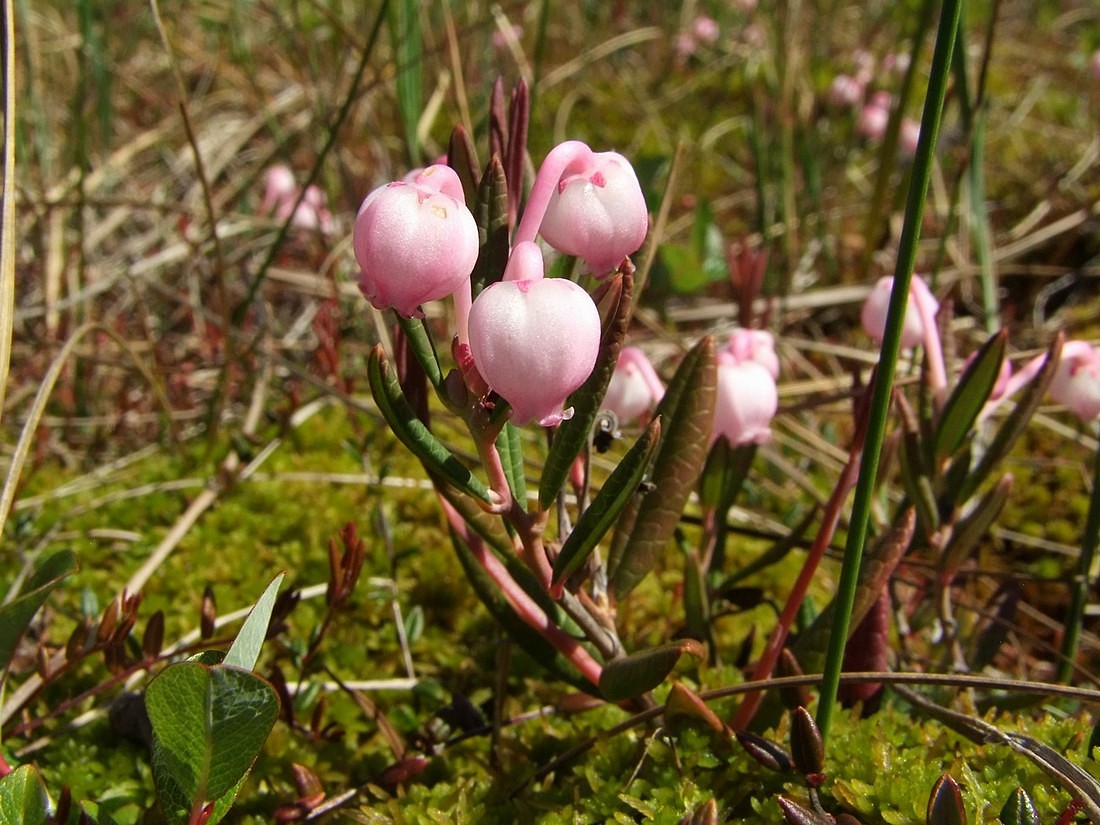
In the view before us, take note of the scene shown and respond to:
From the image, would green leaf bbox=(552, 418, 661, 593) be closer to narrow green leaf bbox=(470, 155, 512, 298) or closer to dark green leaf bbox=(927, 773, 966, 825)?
narrow green leaf bbox=(470, 155, 512, 298)

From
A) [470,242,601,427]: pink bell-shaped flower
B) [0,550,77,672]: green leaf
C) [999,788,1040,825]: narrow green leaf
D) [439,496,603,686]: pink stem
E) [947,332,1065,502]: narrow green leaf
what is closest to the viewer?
[470,242,601,427]: pink bell-shaped flower

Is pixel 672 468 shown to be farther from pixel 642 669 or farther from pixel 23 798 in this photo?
pixel 23 798

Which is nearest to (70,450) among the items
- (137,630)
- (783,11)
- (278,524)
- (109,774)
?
(278,524)

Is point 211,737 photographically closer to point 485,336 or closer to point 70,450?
point 485,336

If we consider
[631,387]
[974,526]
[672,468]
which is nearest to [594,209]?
[672,468]

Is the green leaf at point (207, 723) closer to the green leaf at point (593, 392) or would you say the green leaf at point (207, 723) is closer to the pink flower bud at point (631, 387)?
the green leaf at point (593, 392)

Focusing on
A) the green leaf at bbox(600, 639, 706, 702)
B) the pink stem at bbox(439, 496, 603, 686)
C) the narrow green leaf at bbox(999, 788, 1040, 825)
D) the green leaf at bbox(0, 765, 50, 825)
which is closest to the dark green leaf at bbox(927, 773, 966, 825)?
the narrow green leaf at bbox(999, 788, 1040, 825)
